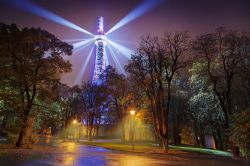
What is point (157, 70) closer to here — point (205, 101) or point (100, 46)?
point (205, 101)

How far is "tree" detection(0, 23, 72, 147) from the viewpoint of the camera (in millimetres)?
24875

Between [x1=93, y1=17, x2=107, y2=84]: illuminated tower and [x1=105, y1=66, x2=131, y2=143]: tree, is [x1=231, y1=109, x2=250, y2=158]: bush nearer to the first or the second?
[x1=105, y1=66, x2=131, y2=143]: tree

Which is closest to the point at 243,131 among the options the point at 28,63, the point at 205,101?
the point at 205,101

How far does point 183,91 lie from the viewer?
45875 mm

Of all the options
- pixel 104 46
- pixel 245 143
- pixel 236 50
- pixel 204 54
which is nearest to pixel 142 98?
pixel 204 54

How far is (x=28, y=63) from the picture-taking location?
26688 mm

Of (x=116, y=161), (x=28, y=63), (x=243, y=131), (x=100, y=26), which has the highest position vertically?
(x=100, y=26)

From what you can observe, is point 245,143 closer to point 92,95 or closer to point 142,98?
point 142,98

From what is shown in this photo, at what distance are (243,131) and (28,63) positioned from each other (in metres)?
21.6

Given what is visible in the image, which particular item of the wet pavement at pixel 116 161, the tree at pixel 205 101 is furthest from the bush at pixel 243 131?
the tree at pixel 205 101

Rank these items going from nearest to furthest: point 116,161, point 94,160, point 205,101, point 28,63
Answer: point 116,161 → point 94,160 → point 28,63 → point 205,101

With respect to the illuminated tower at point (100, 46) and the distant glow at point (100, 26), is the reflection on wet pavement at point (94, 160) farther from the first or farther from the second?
the distant glow at point (100, 26)

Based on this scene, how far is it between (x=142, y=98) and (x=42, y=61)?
18892 millimetres

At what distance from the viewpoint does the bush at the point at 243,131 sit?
16766mm
